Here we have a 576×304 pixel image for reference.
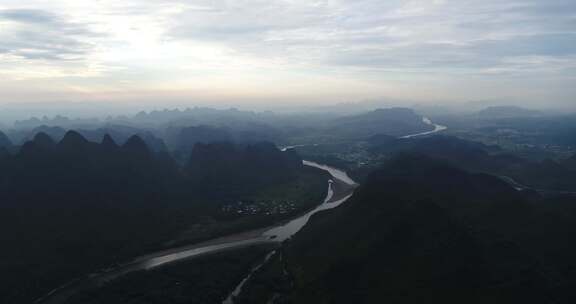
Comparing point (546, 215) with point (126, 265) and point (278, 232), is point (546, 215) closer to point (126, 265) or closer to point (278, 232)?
point (278, 232)

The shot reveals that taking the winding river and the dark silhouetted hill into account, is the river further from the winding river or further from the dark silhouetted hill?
the dark silhouetted hill

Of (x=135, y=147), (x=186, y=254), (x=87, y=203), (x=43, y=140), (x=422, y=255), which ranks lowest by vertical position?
(x=186, y=254)

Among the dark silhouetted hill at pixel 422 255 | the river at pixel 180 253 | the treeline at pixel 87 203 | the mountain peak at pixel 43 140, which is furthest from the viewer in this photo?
the mountain peak at pixel 43 140

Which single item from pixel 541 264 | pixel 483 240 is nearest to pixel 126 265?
pixel 483 240

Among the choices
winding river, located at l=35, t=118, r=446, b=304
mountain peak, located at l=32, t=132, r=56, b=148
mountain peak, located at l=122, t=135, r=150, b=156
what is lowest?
winding river, located at l=35, t=118, r=446, b=304

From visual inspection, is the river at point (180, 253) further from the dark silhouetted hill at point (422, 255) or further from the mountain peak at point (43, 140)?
the mountain peak at point (43, 140)

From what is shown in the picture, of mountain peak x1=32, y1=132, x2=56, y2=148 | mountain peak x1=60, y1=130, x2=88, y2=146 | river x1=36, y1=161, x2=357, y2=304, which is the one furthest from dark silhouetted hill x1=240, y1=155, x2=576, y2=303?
mountain peak x1=32, y1=132, x2=56, y2=148

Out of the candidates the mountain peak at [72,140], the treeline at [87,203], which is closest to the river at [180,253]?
the treeline at [87,203]

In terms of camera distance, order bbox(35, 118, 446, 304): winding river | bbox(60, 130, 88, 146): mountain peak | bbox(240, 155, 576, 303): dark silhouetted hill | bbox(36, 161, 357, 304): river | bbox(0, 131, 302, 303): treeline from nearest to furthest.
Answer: bbox(240, 155, 576, 303): dark silhouetted hill → bbox(35, 118, 446, 304): winding river → bbox(36, 161, 357, 304): river → bbox(0, 131, 302, 303): treeline → bbox(60, 130, 88, 146): mountain peak

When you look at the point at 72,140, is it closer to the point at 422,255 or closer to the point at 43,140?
the point at 43,140

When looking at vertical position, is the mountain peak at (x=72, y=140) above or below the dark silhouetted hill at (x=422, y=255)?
above

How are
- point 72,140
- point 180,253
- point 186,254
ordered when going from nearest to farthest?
point 186,254
point 180,253
point 72,140

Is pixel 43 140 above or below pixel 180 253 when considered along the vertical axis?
above

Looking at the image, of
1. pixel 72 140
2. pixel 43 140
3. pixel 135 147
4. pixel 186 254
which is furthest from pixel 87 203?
A: pixel 43 140
